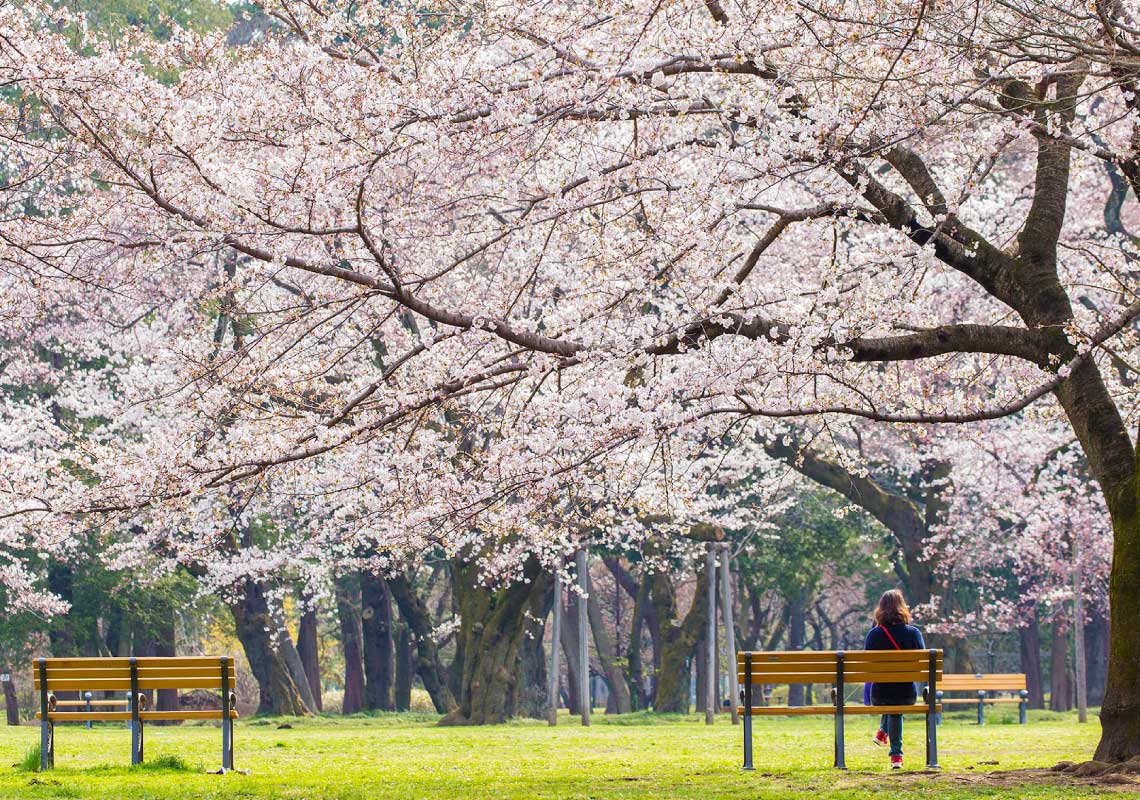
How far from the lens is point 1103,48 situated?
7.94m

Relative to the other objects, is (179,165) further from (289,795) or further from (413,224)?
(289,795)

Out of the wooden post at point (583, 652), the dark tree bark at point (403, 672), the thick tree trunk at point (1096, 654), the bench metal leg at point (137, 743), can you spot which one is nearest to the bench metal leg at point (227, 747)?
the bench metal leg at point (137, 743)

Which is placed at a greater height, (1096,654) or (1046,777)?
(1046,777)

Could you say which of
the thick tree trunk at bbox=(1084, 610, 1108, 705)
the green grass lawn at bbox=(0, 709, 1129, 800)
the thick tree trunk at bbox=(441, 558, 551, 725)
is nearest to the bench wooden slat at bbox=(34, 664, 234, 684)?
the green grass lawn at bbox=(0, 709, 1129, 800)

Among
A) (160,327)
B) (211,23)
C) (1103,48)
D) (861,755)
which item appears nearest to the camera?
(1103,48)

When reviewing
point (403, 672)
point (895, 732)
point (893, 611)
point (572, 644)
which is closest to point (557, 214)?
point (893, 611)

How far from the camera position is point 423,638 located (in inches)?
1103

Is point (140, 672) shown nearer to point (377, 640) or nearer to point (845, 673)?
point (845, 673)

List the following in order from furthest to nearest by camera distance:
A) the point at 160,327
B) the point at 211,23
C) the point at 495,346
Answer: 1. the point at 211,23
2. the point at 160,327
3. the point at 495,346

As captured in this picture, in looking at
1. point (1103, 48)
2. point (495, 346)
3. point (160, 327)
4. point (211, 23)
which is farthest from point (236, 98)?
point (211, 23)

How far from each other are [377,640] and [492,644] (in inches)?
375

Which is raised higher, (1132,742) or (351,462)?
(351,462)

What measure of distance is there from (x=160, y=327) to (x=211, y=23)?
8356 mm

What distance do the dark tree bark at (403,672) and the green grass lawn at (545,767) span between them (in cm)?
1793
